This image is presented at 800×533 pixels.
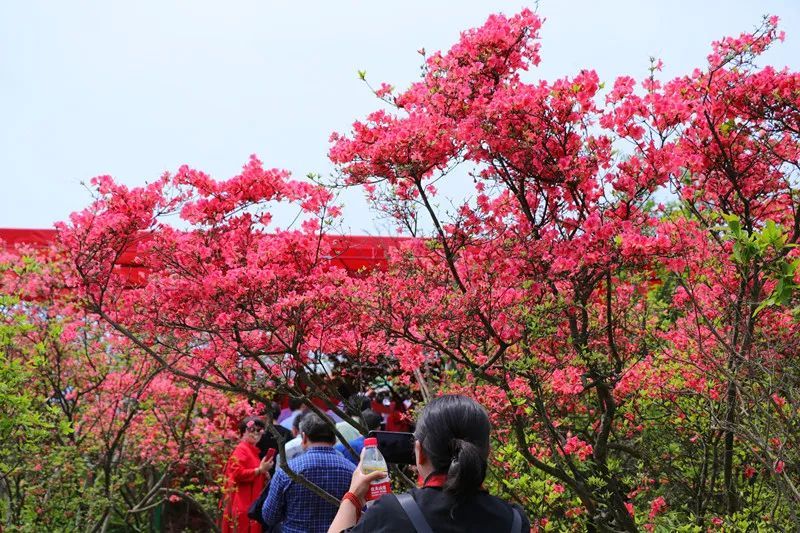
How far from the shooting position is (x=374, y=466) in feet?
9.41

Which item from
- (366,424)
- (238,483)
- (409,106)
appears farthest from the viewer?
(238,483)

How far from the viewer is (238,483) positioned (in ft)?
26.1

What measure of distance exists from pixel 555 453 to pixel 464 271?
1.20 metres

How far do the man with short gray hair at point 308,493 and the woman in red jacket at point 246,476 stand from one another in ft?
7.38

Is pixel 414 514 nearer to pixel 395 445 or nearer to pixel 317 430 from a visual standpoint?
pixel 395 445

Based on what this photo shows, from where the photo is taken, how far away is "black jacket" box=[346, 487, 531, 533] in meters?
2.39

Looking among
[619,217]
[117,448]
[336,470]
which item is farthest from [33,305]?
[619,217]

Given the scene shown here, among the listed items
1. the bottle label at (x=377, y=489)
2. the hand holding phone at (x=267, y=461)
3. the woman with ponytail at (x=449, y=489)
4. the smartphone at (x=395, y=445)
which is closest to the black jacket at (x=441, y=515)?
the woman with ponytail at (x=449, y=489)

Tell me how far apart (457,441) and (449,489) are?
12 cm

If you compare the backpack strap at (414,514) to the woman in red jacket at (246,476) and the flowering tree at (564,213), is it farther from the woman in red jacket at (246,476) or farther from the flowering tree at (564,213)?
the woman in red jacket at (246,476)

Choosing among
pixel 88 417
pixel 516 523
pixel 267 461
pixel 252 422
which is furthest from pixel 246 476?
pixel 516 523

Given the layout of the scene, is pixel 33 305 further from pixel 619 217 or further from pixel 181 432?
pixel 619 217

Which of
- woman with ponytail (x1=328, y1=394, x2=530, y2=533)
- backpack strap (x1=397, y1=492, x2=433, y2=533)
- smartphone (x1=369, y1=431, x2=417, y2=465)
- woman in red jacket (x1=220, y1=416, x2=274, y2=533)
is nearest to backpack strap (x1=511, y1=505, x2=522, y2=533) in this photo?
woman with ponytail (x1=328, y1=394, x2=530, y2=533)

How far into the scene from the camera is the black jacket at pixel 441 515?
2395mm
